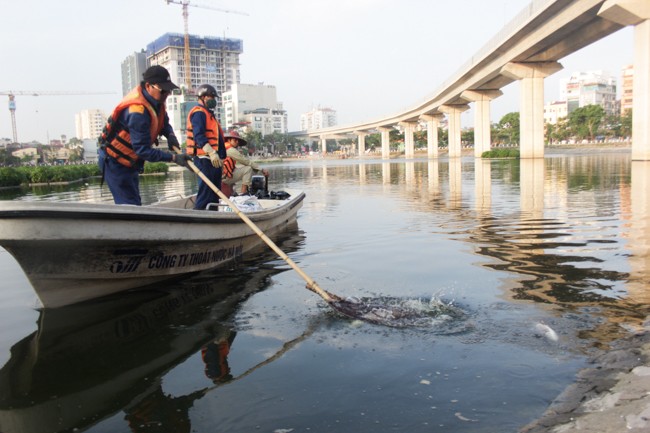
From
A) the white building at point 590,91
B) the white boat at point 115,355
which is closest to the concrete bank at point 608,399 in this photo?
the white boat at point 115,355

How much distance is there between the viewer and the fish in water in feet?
13.9

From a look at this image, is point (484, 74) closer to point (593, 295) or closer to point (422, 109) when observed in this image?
point (422, 109)

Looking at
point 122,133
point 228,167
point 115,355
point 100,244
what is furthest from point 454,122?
point 115,355

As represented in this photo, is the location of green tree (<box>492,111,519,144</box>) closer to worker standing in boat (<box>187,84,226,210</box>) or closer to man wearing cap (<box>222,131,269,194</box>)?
man wearing cap (<box>222,131,269,194</box>)

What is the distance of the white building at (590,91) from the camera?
164500 millimetres

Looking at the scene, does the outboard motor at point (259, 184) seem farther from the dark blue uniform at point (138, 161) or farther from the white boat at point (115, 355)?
the white boat at point (115, 355)

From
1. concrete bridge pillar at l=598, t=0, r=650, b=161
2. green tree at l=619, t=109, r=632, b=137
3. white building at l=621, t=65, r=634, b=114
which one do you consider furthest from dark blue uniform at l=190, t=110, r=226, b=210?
white building at l=621, t=65, r=634, b=114

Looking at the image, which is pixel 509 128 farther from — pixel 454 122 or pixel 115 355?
pixel 115 355

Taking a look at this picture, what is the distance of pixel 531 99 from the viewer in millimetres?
46375

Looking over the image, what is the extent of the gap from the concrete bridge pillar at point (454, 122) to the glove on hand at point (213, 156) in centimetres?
7130

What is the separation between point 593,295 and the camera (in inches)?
210

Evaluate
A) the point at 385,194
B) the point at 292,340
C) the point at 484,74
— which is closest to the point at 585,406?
the point at 292,340

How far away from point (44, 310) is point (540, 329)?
5147 mm

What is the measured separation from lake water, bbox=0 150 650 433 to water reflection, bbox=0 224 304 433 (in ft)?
0.06
